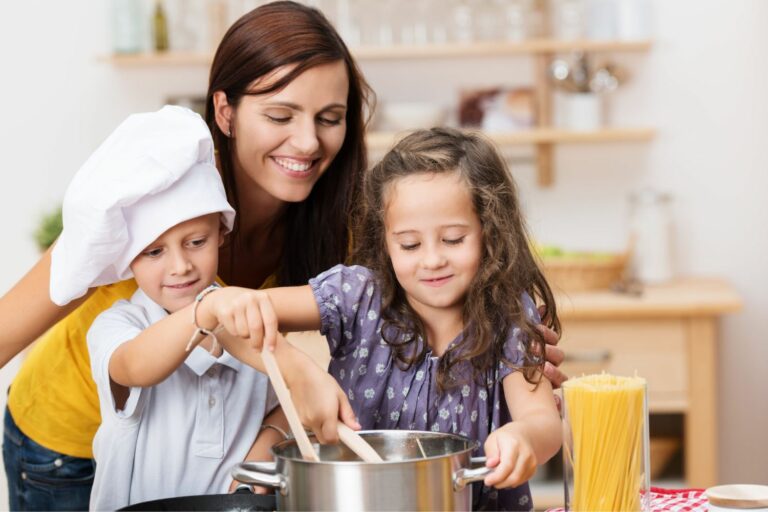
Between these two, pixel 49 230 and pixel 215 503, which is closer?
pixel 215 503

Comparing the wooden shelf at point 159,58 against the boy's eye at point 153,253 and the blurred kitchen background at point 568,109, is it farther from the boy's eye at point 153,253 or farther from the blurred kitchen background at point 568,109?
the boy's eye at point 153,253

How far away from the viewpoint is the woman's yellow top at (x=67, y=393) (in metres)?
1.79

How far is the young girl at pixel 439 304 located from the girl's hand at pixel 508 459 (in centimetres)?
21

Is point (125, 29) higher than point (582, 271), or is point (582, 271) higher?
point (125, 29)

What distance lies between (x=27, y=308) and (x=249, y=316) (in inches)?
23.5

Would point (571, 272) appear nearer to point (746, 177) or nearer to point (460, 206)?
point (746, 177)

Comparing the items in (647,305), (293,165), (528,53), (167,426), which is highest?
(528,53)

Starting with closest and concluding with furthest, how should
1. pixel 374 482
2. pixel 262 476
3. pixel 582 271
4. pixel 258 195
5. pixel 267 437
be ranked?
pixel 374 482, pixel 262 476, pixel 267 437, pixel 258 195, pixel 582 271

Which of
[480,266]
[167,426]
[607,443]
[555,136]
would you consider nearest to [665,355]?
[555,136]

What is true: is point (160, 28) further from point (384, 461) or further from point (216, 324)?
point (384, 461)

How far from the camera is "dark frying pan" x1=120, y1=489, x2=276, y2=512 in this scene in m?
1.08

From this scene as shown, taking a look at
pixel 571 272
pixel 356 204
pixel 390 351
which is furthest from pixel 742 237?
pixel 390 351

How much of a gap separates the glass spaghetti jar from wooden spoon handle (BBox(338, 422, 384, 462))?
0.20 meters

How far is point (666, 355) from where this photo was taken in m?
3.19
